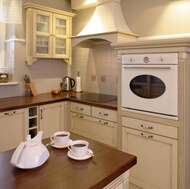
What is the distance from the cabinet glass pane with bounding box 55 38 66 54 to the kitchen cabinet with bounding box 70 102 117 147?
91 cm

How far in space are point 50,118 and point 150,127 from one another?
1.37 m

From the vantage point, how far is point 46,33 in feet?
10.2

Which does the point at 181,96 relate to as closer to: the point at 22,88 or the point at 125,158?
the point at 125,158

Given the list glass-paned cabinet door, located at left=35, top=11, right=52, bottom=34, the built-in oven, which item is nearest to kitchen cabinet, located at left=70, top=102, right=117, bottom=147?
the built-in oven

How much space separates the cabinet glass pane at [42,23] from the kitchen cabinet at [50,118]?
1121mm

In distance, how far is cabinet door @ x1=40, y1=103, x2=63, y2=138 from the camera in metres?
2.74

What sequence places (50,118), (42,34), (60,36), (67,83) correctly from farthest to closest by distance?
(67,83) → (60,36) → (42,34) → (50,118)

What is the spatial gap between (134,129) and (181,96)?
608 millimetres

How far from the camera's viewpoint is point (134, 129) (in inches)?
86.3

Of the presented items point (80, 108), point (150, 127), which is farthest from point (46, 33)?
point (150, 127)

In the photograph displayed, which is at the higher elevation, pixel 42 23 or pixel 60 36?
pixel 42 23

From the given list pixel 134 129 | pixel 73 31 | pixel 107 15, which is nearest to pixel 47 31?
pixel 73 31

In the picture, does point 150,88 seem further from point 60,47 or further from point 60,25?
point 60,25

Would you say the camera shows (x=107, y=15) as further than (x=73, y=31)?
No
